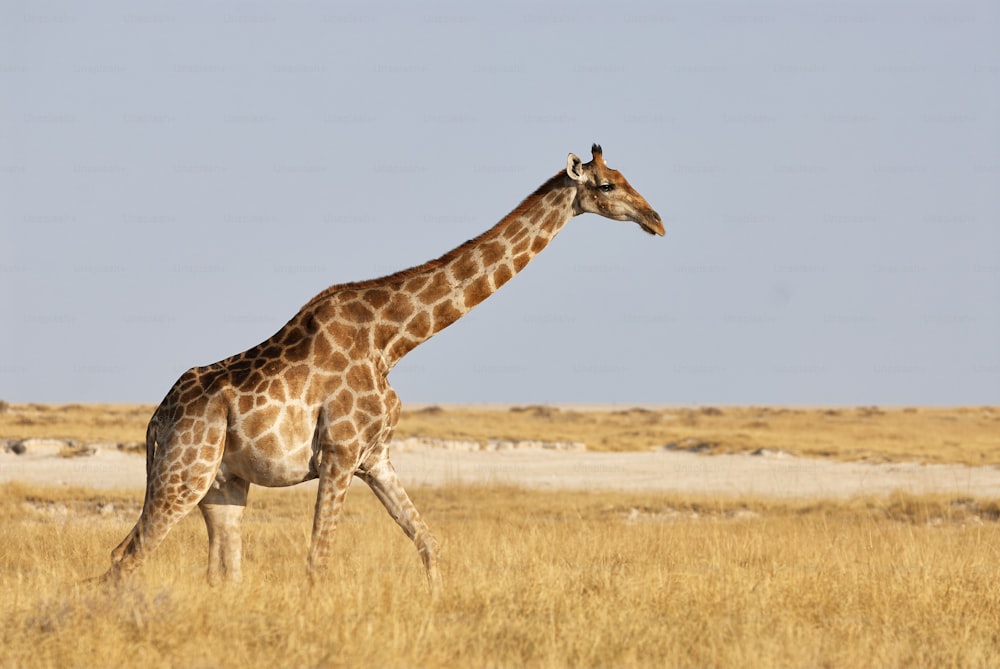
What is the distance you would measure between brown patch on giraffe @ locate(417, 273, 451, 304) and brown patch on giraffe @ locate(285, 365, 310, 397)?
1280 mm

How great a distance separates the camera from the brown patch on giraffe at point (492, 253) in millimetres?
10945

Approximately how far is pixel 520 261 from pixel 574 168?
0.96 m

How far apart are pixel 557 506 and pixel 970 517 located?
6.61 meters

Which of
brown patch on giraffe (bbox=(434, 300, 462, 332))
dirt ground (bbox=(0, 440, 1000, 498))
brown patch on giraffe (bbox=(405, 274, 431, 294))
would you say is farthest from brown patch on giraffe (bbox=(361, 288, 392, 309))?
dirt ground (bbox=(0, 440, 1000, 498))

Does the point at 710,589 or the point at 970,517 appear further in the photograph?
the point at 970,517

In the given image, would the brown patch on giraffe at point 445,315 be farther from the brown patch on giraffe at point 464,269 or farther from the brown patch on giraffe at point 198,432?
the brown patch on giraffe at point 198,432

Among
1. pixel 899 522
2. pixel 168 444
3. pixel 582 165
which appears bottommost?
pixel 899 522

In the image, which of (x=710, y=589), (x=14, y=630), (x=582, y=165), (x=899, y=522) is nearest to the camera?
(x=14, y=630)

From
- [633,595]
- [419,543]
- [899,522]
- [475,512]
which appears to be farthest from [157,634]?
[899,522]

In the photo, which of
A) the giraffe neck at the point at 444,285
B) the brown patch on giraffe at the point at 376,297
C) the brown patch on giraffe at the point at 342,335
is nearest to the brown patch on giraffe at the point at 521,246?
the giraffe neck at the point at 444,285

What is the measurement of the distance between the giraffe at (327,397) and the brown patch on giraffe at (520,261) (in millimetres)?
15

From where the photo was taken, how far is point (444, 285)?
10852 mm

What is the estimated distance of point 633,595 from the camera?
9.44 meters

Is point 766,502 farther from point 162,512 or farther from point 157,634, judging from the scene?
point 157,634
